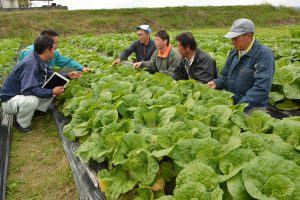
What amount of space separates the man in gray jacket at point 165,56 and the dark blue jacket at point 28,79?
1.91m

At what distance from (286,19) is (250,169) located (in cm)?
4252

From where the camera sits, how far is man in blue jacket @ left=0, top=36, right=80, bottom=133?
5.05 meters

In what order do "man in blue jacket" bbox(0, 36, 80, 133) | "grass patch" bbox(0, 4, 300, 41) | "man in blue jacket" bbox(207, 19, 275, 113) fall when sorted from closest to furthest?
"man in blue jacket" bbox(207, 19, 275, 113) < "man in blue jacket" bbox(0, 36, 80, 133) < "grass patch" bbox(0, 4, 300, 41)

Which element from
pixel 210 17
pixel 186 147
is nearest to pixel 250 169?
pixel 186 147

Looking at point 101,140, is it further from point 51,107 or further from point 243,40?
point 51,107

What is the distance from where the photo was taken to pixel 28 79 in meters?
5.04

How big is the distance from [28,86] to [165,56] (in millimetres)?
2551

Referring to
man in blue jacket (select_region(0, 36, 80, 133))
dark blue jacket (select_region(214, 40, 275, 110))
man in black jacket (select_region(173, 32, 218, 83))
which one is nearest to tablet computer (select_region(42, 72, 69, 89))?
man in blue jacket (select_region(0, 36, 80, 133))

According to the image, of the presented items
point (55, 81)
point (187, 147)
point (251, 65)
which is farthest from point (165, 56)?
point (187, 147)

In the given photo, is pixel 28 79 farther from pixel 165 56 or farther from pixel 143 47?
pixel 143 47

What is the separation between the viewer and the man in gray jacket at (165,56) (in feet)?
19.1

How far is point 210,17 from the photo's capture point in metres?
36.8

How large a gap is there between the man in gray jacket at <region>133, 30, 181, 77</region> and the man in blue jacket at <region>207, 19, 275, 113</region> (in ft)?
5.53

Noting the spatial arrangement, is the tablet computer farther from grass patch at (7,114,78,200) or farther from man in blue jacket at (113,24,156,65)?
man in blue jacket at (113,24,156,65)
